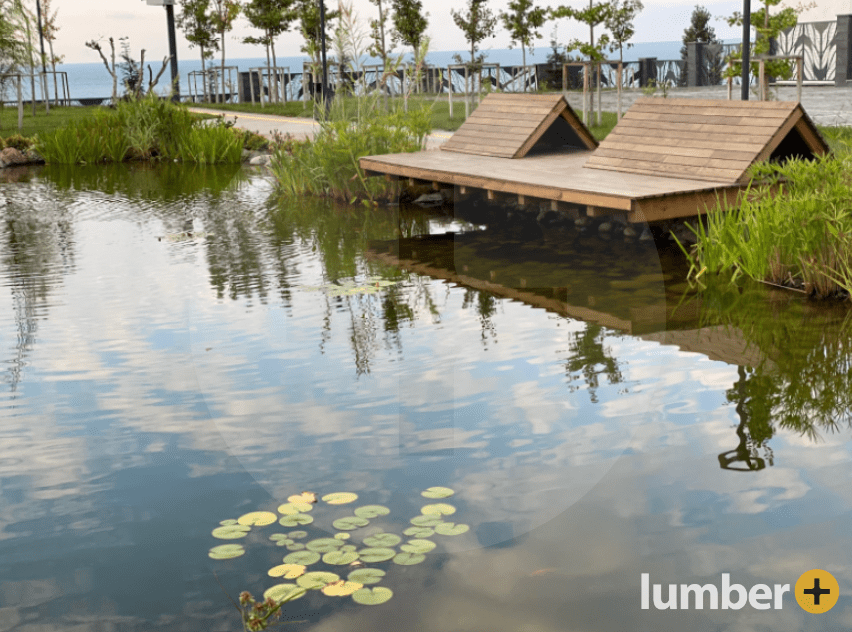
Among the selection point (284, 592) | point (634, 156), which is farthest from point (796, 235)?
point (284, 592)

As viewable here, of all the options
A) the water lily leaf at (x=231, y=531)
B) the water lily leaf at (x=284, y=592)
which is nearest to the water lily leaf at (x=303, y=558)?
the water lily leaf at (x=284, y=592)

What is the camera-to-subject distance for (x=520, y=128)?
436 inches

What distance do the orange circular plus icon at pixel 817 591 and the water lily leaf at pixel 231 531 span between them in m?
2.03

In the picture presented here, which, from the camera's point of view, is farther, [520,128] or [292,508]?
[520,128]

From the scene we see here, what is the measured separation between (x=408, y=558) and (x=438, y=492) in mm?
545

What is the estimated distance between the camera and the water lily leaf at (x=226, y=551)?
11.6 feet

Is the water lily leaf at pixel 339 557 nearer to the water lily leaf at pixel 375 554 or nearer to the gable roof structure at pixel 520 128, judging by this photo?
the water lily leaf at pixel 375 554

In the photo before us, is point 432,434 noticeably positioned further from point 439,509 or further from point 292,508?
point 292,508

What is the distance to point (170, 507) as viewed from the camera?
3941 mm

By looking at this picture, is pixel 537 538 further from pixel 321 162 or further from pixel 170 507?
pixel 321 162

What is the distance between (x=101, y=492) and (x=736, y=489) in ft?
8.82
